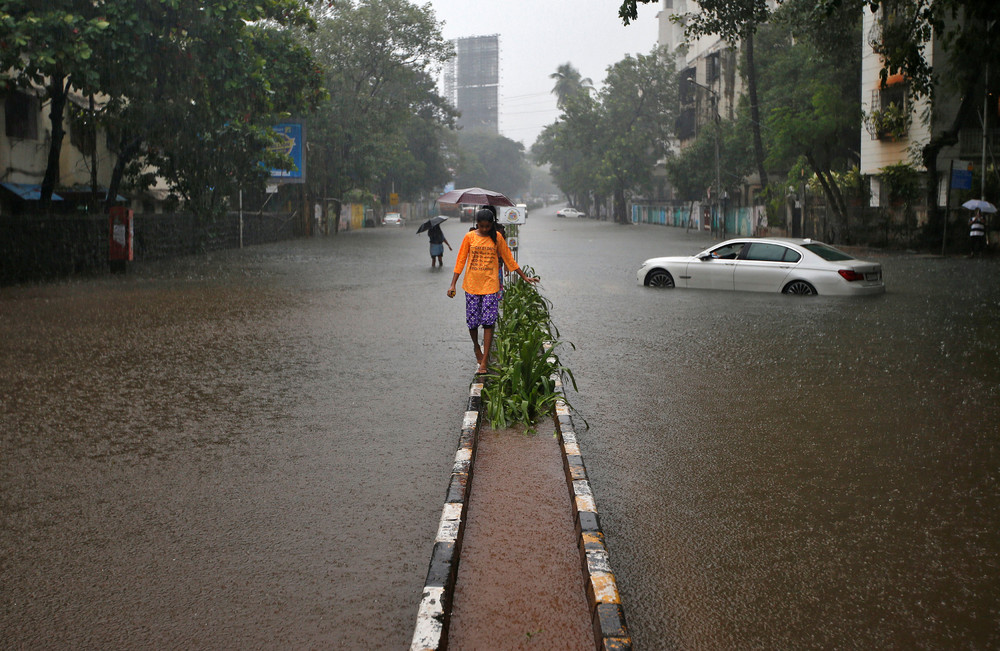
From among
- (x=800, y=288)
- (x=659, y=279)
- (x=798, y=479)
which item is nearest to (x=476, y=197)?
(x=659, y=279)

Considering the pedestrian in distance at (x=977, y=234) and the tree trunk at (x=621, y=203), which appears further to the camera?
the tree trunk at (x=621, y=203)

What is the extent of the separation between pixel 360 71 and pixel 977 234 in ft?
117

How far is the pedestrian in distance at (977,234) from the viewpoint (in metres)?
29.2

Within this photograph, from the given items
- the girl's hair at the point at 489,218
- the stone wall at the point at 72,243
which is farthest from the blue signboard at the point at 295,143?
the girl's hair at the point at 489,218

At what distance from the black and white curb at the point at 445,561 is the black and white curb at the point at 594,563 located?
1.86 ft

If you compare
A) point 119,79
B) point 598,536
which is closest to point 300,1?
point 119,79

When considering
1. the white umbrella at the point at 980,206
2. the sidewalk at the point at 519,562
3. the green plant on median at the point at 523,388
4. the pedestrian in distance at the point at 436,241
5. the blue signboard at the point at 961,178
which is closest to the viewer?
the sidewalk at the point at 519,562

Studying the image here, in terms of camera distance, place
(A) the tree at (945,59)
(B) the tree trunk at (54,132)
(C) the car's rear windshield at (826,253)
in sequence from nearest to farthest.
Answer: (A) the tree at (945,59) < (C) the car's rear windshield at (826,253) < (B) the tree trunk at (54,132)

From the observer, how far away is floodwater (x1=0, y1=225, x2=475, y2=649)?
13.0ft

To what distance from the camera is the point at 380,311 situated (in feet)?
50.4

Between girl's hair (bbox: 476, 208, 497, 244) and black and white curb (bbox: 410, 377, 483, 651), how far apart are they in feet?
11.2

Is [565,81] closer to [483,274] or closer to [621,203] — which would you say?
[621,203]

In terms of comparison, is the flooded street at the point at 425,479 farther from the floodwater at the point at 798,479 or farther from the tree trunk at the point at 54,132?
the tree trunk at the point at 54,132

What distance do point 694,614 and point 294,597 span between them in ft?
5.35
